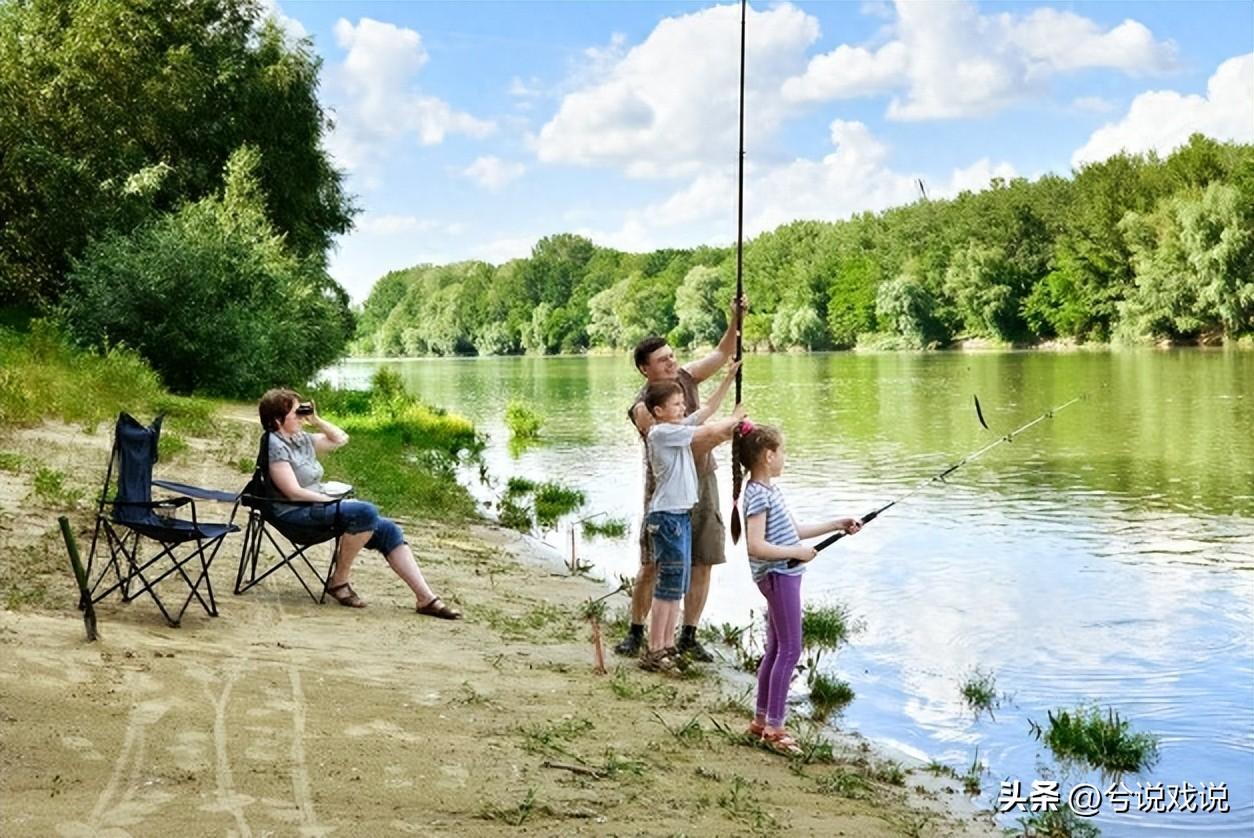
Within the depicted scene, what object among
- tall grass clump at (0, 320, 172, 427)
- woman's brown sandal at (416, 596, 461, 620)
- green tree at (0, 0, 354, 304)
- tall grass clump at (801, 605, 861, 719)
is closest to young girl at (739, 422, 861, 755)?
tall grass clump at (801, 605, 861, 719)

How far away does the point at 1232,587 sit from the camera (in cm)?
1119

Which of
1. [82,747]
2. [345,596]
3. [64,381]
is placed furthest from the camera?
[64,381]

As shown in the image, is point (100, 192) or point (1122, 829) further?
point (100, 192)

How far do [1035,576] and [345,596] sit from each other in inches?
277

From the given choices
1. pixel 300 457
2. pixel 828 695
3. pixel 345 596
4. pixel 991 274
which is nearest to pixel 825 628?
pixel 828 695

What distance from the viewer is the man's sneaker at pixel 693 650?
25.1 feet

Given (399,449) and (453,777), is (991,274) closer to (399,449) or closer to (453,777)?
(399,449)

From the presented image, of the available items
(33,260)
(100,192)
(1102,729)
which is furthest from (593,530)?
→ (33,260)

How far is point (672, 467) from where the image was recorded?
22.1ft

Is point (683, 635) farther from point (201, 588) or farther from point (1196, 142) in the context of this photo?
point (1196, 142)

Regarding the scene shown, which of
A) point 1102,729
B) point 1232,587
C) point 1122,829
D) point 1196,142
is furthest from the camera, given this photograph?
point 1196,142

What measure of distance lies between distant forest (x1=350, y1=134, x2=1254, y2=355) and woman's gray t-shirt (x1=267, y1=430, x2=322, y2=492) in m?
34.2

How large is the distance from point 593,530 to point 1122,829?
9581 mm

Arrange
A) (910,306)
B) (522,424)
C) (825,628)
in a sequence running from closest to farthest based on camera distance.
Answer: (825,628) < (522,424) < (910,306)
